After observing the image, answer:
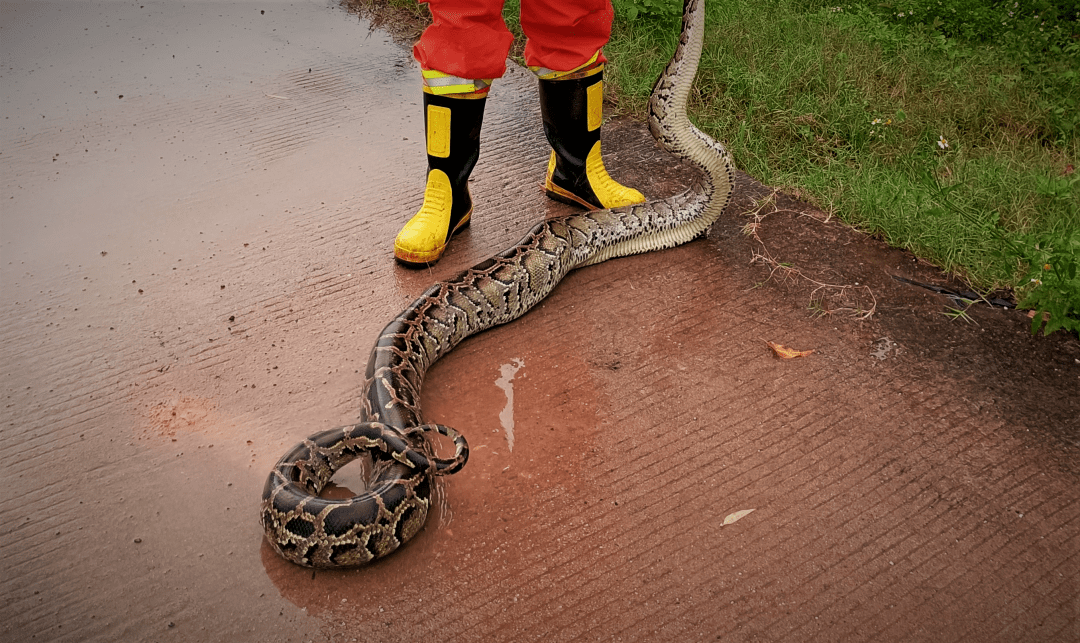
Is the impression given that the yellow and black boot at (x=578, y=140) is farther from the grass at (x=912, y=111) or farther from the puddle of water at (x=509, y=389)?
the puddle of water at (x=509, y=389)

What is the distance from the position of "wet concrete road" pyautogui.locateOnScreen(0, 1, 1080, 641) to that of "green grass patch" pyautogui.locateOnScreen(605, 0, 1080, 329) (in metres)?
0.64

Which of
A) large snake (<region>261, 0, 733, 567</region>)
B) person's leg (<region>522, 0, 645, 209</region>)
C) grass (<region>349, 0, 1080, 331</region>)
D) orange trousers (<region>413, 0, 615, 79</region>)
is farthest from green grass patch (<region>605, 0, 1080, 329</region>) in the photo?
orange trousers (<region>413, 0, 615, 79</region>)

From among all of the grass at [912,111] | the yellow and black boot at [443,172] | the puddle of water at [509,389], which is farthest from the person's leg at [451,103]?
the grass at [912,111]

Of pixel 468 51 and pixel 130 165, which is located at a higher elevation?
pixel 468 51

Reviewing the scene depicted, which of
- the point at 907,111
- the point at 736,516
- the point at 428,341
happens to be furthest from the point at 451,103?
the point at 907,111

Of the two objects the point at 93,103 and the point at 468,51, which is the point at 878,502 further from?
the point at 93,103

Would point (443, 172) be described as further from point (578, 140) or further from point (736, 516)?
point (736, 516)

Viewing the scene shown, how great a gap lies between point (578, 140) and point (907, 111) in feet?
8.64

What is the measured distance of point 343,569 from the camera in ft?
8.50

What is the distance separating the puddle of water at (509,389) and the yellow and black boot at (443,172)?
2.82 feet

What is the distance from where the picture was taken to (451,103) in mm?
3896

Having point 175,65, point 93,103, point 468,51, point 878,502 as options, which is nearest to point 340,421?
point 468,51

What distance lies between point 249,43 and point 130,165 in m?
2.02

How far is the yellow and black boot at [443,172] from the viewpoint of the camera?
12.9ft
